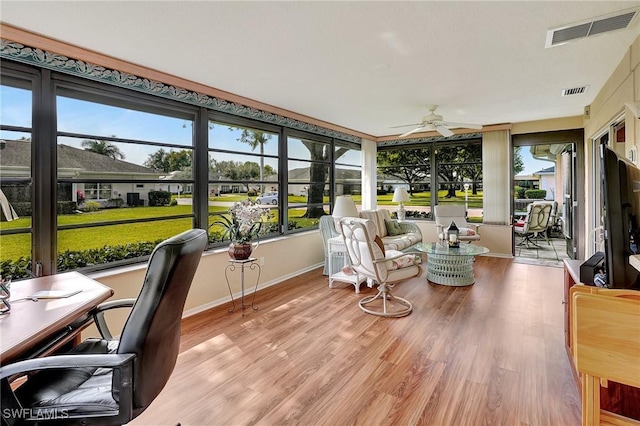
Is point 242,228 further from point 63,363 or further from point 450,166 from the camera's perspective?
point 450,166

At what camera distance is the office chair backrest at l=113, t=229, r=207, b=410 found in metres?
1.22

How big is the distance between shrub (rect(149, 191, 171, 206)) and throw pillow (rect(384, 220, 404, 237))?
375 cm

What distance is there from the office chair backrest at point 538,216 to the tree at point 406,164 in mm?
2200

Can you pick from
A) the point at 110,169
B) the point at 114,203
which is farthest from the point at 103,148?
the point at 114,203

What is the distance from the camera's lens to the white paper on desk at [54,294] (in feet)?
5.46

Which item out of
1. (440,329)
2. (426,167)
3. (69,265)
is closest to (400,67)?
(440,329)

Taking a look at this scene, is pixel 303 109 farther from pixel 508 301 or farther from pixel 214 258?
pixel 508 301

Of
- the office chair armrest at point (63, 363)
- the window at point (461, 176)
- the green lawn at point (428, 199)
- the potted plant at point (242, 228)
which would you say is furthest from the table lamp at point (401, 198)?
the office chair armrest at point (63, 363)

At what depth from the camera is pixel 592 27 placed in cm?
227

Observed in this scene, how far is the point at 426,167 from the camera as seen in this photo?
6.97m

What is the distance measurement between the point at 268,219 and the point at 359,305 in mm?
1912

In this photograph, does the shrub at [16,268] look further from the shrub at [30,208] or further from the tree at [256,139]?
the tree at [256,139]

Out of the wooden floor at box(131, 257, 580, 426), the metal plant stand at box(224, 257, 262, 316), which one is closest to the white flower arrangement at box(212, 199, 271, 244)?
the metal plant stand at box(224, 257, 262, 316)

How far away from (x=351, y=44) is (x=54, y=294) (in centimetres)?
263
